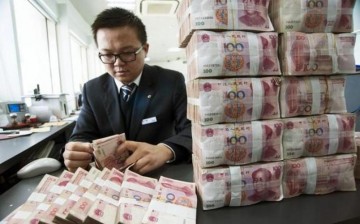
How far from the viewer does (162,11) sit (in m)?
4.00

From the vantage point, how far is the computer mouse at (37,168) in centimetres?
82

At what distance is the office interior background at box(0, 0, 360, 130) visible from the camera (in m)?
2.18

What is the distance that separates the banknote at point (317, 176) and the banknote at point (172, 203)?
0.27 m

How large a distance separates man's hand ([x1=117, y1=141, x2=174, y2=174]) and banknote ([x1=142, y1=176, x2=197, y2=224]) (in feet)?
0.46

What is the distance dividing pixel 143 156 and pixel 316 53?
0.62 m

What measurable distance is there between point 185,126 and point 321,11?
0.69m

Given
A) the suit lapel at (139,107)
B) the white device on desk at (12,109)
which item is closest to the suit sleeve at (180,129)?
the suit lapel at (139,107)

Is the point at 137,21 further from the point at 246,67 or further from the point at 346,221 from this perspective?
the point at 346,221

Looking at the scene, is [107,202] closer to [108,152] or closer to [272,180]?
[108,152]

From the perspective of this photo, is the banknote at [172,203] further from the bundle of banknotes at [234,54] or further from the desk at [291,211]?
the bundle of banknotes at [234,54]

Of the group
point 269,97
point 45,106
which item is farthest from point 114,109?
point 45,106

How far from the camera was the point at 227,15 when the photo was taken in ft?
1.98

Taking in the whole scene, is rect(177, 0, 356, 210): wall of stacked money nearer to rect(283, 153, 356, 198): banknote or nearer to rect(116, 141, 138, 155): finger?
rect(283, 153, 356, 198): banknote

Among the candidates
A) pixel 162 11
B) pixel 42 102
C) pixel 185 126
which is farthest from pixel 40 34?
pixel 185 126
